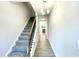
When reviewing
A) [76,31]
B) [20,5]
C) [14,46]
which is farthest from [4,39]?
[76,31]

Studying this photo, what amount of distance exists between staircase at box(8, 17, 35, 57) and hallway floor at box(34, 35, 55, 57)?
0.44 feet

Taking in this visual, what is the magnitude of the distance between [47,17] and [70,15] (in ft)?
1.18

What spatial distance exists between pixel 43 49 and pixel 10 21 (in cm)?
64

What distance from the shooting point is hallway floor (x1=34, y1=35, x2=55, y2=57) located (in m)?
2.00

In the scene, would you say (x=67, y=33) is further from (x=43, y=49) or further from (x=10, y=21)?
(x=10, y=21)

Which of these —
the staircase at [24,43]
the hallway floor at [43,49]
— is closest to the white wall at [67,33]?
the hallway floor at [43,49]

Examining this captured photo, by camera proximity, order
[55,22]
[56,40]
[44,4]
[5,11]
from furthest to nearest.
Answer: [55,22] < [56,40] < [44,4] < [5,11]

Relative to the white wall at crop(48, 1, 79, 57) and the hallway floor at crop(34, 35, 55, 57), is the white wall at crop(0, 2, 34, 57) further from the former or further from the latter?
the white wall at crop(48, 1, 79, 57)

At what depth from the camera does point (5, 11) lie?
1.89m

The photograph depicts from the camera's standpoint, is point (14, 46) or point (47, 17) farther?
point (47, 17)

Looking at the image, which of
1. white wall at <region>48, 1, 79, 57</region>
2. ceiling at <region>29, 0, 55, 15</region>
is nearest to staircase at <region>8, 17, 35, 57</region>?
ceiling at <region>29, 0, 55, 15</region>

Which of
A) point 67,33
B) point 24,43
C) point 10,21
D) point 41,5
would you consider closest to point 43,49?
point 24,43

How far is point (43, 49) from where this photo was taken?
203cm

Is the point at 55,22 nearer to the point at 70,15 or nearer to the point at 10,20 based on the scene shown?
the point at 70,15
